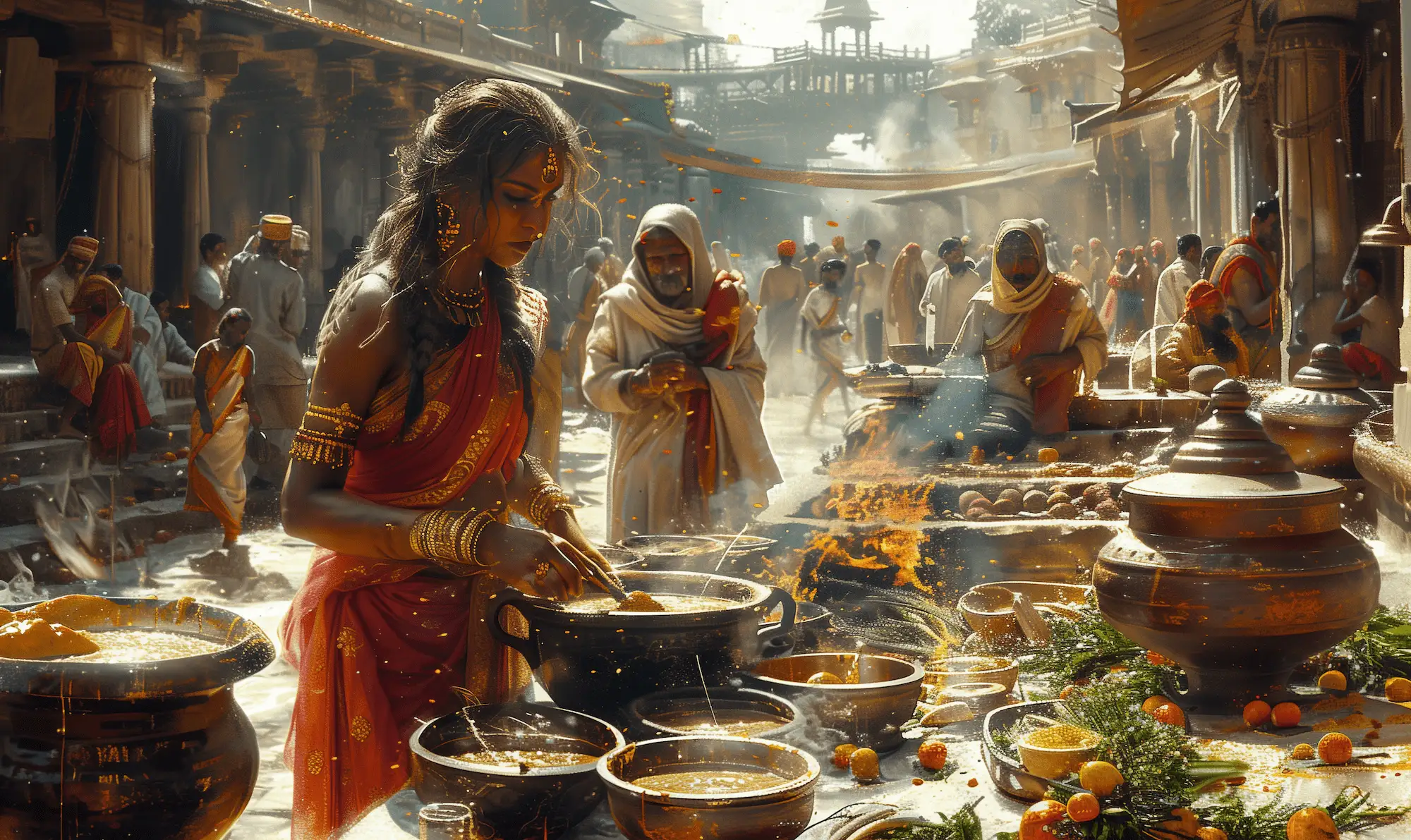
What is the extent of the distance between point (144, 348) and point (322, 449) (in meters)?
8.36

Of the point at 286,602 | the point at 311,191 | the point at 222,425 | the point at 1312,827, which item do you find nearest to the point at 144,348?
the point at 222,425

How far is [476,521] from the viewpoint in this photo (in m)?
2.25

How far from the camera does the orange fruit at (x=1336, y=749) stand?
249 centimetres

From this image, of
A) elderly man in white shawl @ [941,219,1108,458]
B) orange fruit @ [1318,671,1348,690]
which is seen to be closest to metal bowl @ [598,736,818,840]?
orange fruit @ [1318,671,1348,690]

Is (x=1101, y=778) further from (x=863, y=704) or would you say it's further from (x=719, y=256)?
(x=719, y=256)

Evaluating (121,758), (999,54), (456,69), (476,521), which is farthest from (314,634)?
(999,54)

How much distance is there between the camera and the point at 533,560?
7.19 feet

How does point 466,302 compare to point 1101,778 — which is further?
point 466,302

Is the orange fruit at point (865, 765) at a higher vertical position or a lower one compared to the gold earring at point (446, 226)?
lower

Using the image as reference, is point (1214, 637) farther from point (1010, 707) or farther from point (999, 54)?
point (999, 54)

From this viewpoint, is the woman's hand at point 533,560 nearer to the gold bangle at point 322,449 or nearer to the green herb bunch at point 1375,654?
the gold bangle at point 322,449

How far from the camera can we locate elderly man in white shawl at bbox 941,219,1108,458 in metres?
6.93

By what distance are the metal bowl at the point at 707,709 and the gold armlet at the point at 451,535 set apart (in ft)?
1.20

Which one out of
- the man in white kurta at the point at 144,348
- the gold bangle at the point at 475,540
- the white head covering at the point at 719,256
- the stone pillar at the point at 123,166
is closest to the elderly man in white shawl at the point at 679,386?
the gold bangle at the point at 475,540
